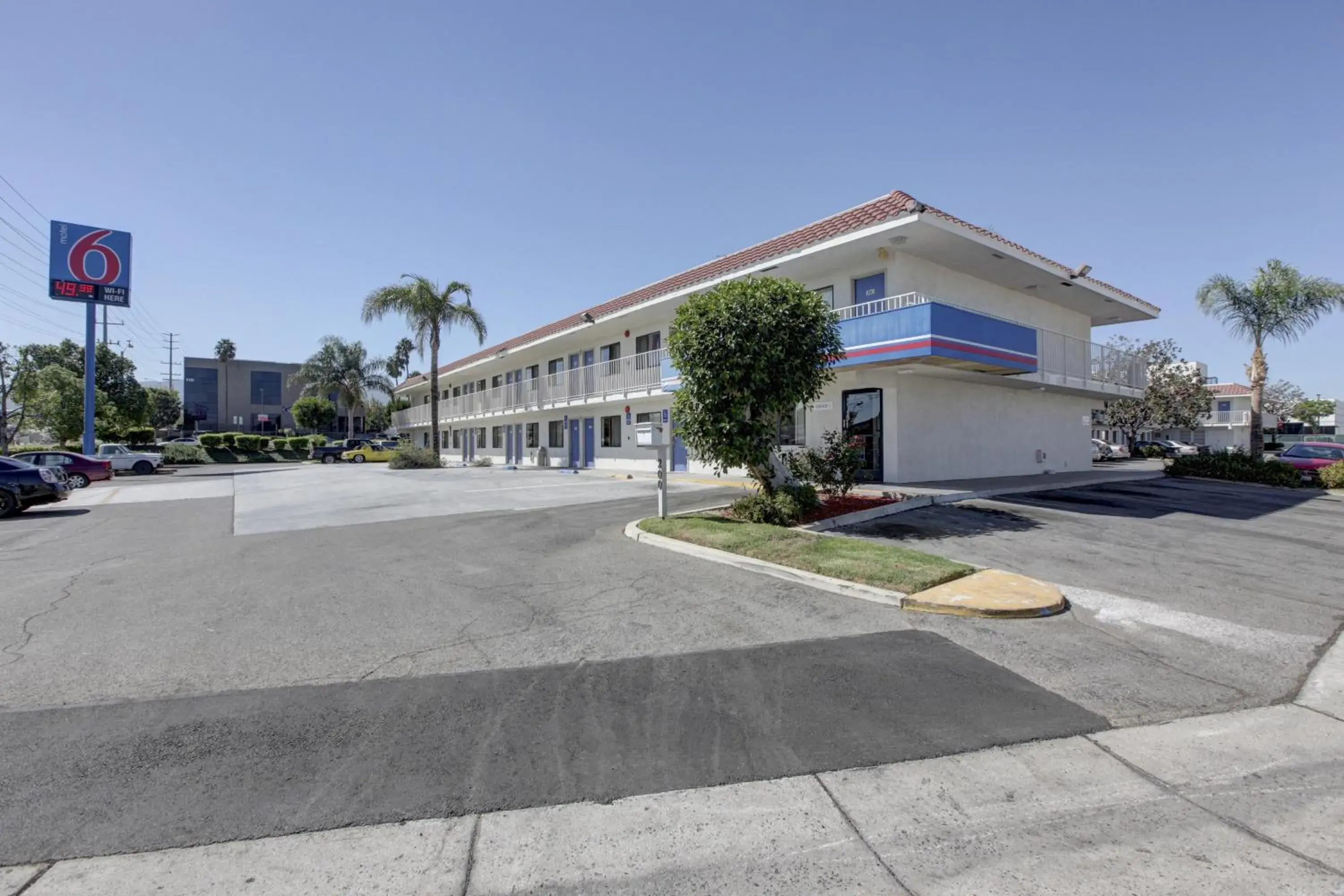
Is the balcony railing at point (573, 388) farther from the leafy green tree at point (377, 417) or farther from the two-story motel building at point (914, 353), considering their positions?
the leafy green tree at point (377, 417)

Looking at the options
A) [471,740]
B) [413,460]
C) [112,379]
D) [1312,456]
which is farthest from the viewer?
[112,379]

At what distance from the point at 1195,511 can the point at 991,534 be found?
21.4 feet

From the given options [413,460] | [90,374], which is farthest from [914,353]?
[90,374]

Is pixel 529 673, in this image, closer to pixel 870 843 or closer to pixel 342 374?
pixel 870 843

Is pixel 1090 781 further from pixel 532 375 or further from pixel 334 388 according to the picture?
pixel 334 388

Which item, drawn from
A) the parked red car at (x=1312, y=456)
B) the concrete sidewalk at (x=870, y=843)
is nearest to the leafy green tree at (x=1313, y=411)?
the parked red car at (x=1312, y=456)

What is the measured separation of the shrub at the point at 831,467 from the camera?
11523 mm

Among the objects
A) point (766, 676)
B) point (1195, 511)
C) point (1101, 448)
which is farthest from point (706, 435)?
point (1101, 448)

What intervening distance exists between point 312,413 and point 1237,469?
246ft

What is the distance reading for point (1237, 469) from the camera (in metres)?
18.8

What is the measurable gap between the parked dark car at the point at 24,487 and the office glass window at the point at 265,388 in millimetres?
77151

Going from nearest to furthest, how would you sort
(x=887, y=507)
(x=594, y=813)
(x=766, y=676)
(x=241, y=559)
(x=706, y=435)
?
(x=594, y=813), (x=766, y=676), (x=241, y=559), (x=706, y=435), (x=887, y=507)

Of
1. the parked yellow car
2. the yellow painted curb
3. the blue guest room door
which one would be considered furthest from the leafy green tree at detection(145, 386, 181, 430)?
the yellow painted curb

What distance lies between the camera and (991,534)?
9.63 metres
